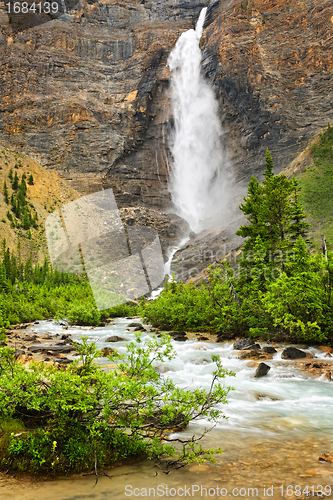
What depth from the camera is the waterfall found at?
7125 centimetres

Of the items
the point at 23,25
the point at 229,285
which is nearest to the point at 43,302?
the point at 229,285

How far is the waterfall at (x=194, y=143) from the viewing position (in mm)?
71250

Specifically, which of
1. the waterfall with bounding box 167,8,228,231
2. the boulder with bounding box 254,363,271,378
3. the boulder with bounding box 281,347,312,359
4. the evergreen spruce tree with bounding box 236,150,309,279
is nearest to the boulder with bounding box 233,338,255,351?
the boulder with bounding box 281,347,312,359

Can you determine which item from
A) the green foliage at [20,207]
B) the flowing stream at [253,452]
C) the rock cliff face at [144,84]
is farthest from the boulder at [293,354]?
the green foliage at [20,207]

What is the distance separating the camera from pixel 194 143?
247 feet

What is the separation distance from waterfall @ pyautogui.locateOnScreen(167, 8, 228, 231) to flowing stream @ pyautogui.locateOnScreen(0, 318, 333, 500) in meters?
59.2

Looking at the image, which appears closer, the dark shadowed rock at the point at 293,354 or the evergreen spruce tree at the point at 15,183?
the dark shadowed rock at the point at 293,354

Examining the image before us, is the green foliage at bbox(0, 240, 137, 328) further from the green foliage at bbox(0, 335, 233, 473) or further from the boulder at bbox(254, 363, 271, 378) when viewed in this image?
the green foliage at bbox(0, 335, 233, 473)

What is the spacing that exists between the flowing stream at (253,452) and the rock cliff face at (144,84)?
182 feet

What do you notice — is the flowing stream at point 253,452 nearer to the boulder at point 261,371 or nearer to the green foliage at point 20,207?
the boulder at point 261,371

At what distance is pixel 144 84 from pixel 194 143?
21301 millimetres

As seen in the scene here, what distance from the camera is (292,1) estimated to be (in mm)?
71312

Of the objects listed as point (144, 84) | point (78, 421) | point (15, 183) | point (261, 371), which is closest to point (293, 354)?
point (261, 371)

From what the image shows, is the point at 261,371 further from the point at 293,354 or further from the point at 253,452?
the point at 253,452
